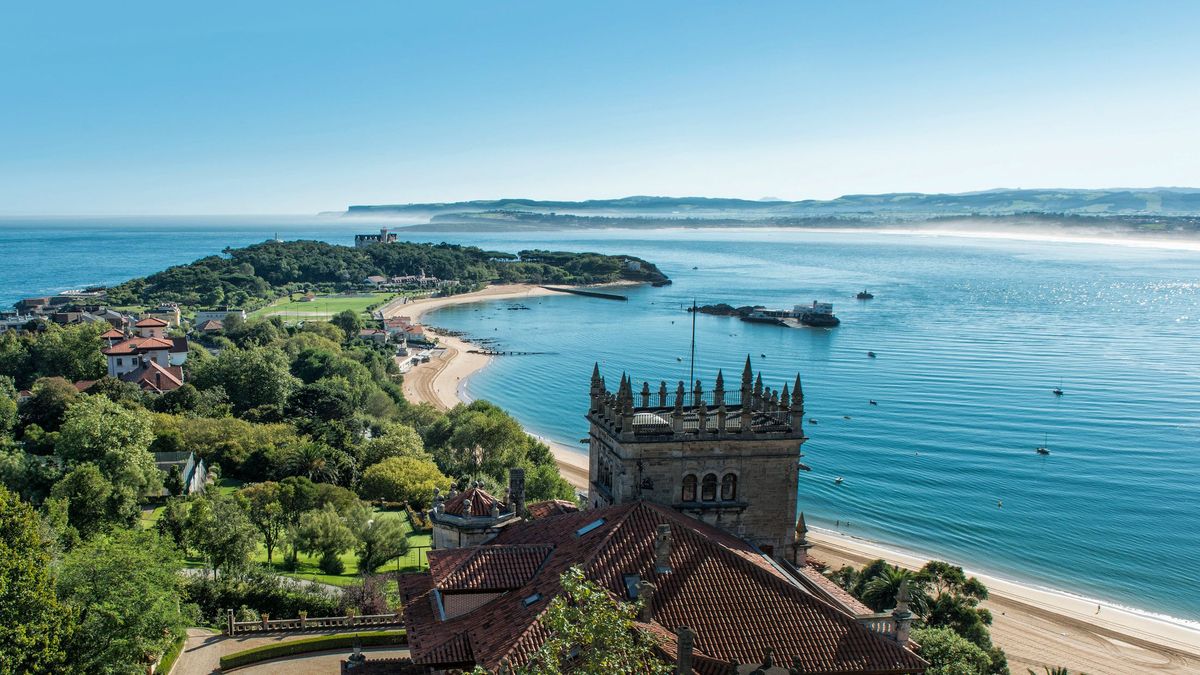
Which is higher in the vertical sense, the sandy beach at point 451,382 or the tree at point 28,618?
the tree at point 28,618

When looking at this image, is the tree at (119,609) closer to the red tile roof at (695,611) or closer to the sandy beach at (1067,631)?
the red tile roof at (695,611)

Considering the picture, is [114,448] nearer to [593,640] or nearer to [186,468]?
[186,468]

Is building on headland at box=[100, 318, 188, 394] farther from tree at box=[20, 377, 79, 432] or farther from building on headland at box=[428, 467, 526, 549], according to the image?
building on headland at box=[428, 467, 526, 549]

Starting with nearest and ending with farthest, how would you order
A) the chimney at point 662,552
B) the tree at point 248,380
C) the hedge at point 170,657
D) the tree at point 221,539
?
the chimney at point 662,552, the hedge at point 170,657, the tree at point 221,539, the tree at point 248,380

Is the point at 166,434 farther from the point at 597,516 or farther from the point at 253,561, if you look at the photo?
the point at 597,516

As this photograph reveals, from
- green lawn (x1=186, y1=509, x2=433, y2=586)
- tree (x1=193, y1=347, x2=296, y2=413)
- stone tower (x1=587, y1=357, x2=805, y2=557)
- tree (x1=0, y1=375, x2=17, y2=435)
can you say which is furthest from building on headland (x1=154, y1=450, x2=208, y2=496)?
stone tower (x1=587, y1=357, x2=805, y2=557)

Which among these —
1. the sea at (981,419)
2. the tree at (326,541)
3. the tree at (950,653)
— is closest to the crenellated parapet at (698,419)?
the tree at (950,653)

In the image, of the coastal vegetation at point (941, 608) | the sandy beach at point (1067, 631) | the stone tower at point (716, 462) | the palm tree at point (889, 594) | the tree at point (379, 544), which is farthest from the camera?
the tree at point (379, 544)
